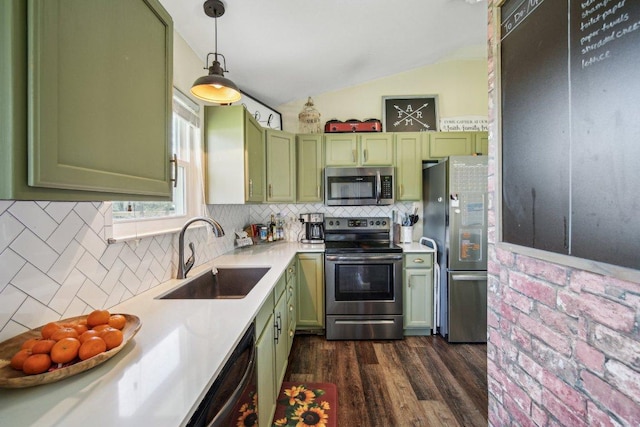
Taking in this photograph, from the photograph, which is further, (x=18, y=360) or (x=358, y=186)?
(x=358, y=186)

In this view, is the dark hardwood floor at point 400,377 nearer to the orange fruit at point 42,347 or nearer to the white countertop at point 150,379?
the white countertop at point 150,379

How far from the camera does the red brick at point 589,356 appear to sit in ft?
2.31

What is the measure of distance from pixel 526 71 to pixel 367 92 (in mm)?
2512

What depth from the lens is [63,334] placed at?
0.71m

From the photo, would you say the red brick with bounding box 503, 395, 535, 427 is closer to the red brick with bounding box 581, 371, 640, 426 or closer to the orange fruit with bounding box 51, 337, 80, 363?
the red brick with bounding box 581, 371, 640, 426

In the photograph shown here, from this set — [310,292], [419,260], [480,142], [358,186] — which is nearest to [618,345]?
[419,260]

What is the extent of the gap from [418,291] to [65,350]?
8.58 ft

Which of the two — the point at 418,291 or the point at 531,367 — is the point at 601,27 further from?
the point at 418,291

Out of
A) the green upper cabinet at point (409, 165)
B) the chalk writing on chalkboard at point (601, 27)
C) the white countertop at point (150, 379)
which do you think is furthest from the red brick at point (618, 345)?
the green upper cabinet at point (409, 165)

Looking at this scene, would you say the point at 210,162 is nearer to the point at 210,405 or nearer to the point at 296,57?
the point at 296,57

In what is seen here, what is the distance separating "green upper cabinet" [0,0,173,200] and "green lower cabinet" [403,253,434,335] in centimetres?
234

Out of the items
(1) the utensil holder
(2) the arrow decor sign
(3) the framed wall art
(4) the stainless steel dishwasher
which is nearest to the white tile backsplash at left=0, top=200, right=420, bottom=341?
(4) the stainless steel dishwasher

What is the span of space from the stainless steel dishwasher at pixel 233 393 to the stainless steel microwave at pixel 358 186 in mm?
Result: 1926

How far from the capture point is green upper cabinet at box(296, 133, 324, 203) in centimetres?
297
